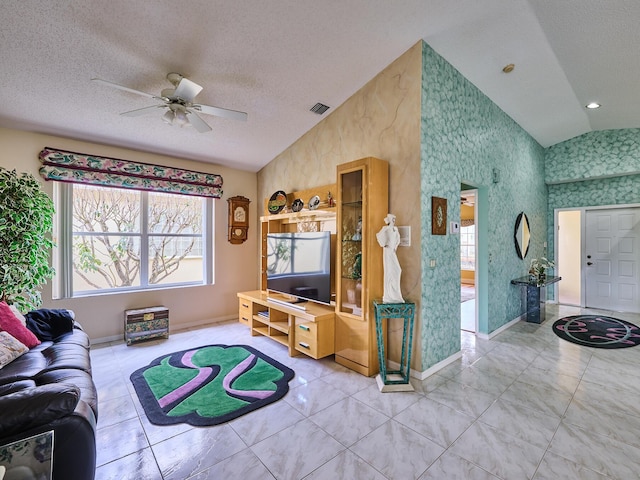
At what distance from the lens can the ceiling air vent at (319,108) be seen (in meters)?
3.62

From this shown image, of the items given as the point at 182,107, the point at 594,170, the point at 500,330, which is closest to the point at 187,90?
the point at 182,107

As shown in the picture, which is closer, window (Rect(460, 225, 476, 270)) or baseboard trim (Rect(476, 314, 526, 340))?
baseboard trim (Rect(476, 314, 526, 340))

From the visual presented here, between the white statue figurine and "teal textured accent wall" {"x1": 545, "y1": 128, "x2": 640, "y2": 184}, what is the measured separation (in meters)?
5.01

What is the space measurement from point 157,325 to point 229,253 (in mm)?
1530

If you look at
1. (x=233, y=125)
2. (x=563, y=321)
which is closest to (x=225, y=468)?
(x=233, y=125)

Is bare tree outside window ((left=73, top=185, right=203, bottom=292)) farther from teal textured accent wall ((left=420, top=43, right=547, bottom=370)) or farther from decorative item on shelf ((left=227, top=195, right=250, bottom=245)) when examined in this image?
teal textured accent wall ((left=420, top=43, right=547, bottom=370))

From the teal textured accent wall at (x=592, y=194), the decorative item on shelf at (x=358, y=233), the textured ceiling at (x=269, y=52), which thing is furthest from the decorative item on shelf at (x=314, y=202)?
the teal textured accent wall at (x=592, y=194)

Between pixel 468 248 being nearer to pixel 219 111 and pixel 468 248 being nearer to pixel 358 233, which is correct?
pixel 358 233

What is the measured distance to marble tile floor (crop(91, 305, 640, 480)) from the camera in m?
1.72

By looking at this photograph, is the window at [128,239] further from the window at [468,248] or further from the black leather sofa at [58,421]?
the window at [468,248]

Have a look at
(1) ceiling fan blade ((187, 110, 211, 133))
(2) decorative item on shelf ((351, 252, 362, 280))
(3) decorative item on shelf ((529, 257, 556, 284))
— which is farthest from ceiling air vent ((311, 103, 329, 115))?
(3) decorative item on shelf ((529, 257, 556, 284))

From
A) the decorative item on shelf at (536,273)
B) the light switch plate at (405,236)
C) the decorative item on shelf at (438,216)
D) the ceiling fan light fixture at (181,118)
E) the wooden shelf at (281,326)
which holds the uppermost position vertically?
the ceiling fan light fixture at (181,118)

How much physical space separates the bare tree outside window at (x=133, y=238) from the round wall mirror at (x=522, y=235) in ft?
16.8

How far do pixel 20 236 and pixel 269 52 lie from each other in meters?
2.89
